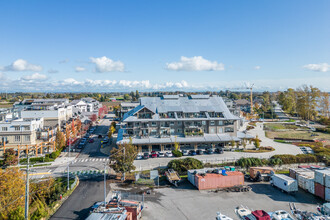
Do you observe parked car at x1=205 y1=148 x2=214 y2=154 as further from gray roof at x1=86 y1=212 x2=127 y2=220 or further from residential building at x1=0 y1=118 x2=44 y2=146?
residential building at x1=0 y1=118 x2=44 y2=146

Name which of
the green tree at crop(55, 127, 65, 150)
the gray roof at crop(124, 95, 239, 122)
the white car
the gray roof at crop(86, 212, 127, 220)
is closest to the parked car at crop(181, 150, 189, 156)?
the gray roof at crop(124, 95, 239, 122)

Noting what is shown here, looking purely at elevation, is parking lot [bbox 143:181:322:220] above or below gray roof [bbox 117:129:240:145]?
below

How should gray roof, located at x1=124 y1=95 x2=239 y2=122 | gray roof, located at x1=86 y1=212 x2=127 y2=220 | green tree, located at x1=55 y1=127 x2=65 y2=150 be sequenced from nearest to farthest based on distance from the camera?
gray roof, located at x1=86 y1=212 x2=127 y2=220
green tree, located at x1=55 y1=127 x2=65 y2=150
gray roof, located at x1=124 y1=95 x2=239 y2=122

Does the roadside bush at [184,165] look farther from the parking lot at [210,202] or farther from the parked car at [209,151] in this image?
the parked car at [209,151]

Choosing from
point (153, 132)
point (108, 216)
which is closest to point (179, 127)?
point (153, 132)

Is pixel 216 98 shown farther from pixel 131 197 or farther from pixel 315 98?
pixel 315 98

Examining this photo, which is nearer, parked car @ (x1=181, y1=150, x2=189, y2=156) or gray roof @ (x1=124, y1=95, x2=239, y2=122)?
parked car @ (x1=181, y1=150, x2=189, y2=156)
